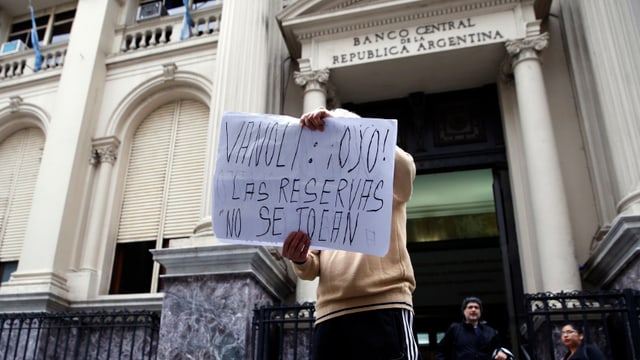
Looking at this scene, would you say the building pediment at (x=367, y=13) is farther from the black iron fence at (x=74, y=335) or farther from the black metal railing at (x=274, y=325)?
the black iron fence at (x=74, y=335)

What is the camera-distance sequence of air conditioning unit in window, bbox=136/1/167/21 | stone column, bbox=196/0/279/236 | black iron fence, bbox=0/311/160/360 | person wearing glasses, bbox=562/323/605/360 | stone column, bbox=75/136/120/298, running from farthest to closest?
air conditioning unit in window, bbox=136/1/167/21 < stone column, bbox=75/136/120/298 < stone column, bbox=196/0/279/236 < black iron fence, bbox=0/311/160/360 < person wearing glasses, bbox=562/323/605/360

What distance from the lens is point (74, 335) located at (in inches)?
333

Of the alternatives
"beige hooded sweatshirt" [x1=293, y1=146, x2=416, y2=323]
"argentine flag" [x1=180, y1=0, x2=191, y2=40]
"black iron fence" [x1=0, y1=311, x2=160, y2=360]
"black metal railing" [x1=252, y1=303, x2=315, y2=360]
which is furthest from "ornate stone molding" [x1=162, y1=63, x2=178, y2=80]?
"beige hooded sweatshirt" [x1=293, y1=146, x2=416, y2=323]

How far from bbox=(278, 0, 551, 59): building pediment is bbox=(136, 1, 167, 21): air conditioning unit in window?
159 inches

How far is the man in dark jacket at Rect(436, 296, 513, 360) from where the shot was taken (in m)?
5.98

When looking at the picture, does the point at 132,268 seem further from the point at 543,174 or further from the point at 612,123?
the point at 612,123

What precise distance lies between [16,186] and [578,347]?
10420 mm

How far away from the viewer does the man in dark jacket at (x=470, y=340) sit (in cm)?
598

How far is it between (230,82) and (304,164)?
19.5 feet

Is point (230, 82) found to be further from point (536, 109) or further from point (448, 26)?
point (536, 109)

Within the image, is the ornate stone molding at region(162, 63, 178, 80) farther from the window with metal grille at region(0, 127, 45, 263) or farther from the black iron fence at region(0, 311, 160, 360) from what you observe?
the black iron fence at region(0, 311, 160, 360)

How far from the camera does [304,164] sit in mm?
2705

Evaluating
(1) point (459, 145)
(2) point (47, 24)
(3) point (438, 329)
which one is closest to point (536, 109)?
(1) point (459, 145)

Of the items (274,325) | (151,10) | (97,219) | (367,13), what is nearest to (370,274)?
(274,325)
